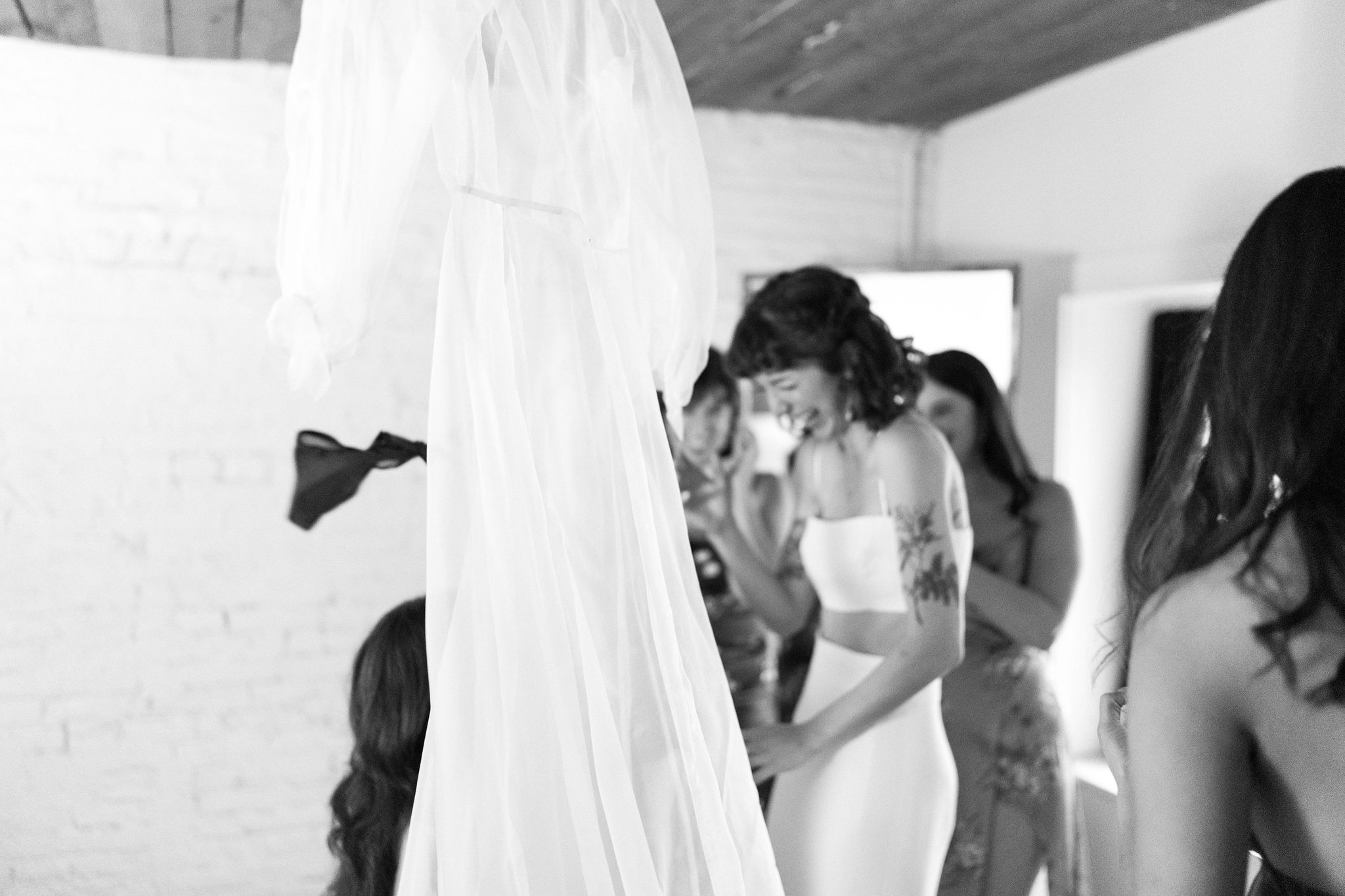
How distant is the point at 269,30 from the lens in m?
2.33

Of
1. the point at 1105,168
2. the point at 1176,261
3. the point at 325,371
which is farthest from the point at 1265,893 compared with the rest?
the point at 1105,168

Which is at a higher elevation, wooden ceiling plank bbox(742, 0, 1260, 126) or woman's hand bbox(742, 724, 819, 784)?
wooden ceiling plank bbox(742, 0, 1260, 126)

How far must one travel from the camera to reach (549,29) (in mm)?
912

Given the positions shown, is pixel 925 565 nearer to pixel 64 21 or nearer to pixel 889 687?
pixel 889 687

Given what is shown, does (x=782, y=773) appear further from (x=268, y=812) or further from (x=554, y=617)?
(x=268, y=812)

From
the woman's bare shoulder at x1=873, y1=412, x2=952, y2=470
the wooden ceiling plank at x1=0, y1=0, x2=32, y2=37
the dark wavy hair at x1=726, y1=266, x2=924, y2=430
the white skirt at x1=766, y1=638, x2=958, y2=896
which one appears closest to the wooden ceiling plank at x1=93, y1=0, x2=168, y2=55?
the wooden ceiling plank at x1=0, y1=0, x2=32, y2=37

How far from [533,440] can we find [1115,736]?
58cm

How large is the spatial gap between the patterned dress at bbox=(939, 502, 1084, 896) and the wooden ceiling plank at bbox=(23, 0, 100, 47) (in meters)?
2.11

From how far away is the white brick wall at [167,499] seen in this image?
2.44 meters

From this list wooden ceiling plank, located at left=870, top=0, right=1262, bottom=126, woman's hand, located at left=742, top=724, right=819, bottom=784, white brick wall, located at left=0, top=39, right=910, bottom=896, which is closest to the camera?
woman's hand, located at left=742, top=724, right=819, bottom=784

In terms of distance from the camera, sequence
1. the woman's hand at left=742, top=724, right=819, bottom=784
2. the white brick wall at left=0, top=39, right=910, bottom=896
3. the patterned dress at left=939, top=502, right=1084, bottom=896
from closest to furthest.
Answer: the woman's hand at left=742, top=724, right=819, bottom=784 < the patterned dress at left=939, top=502, right=1084, bottom=896 < the white brick wall at left=0, top=39, right=910, bottom=896

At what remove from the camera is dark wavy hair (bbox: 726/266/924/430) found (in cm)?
167

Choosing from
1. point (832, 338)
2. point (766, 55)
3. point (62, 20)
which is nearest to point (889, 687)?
point (832, 338)

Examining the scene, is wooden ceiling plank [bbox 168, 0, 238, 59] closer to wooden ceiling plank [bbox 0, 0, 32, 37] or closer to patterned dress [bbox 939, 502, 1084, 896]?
wooden ceiling plank [bbox 0, 0, 32, 37]
